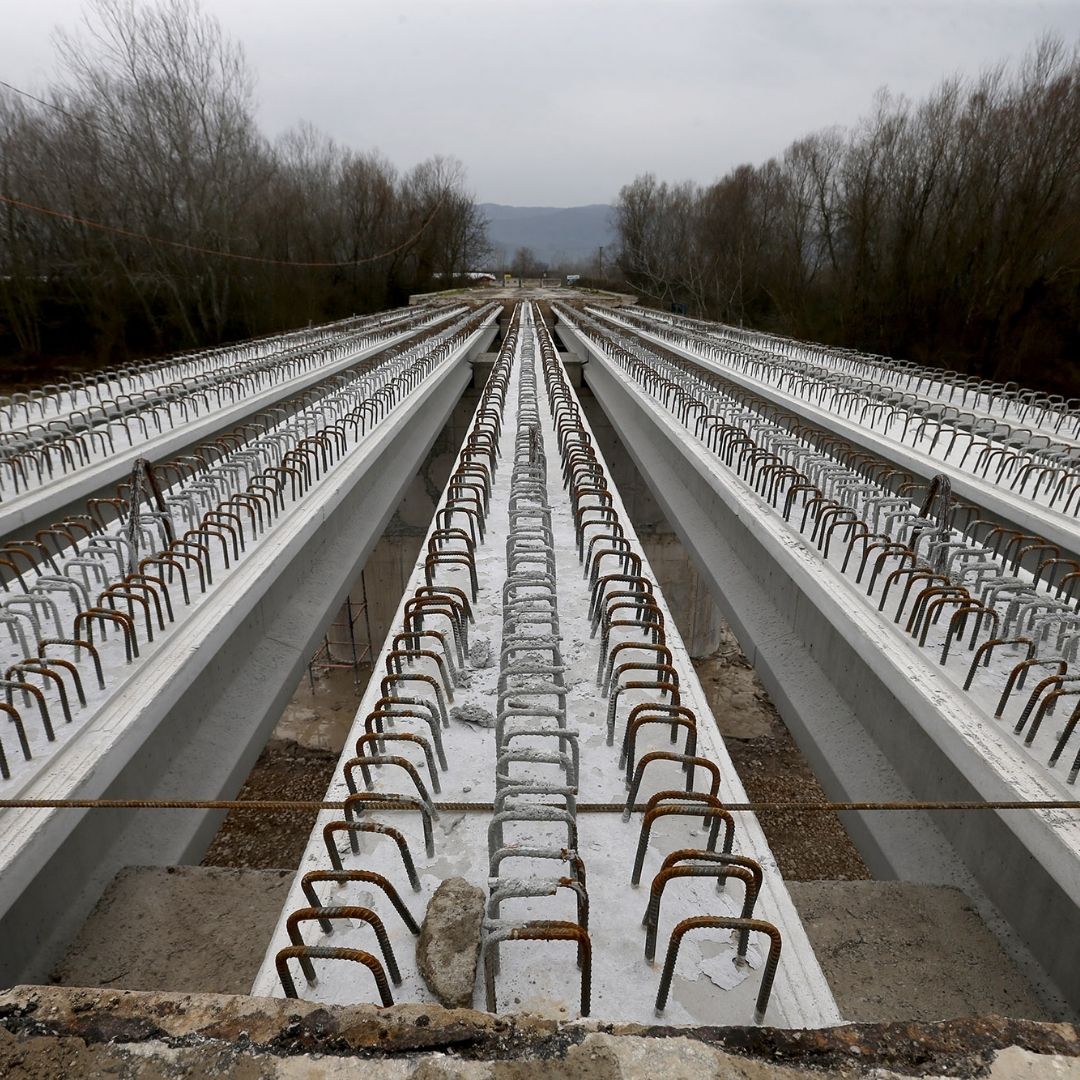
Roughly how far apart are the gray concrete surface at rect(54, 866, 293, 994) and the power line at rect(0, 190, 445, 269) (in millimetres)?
16701

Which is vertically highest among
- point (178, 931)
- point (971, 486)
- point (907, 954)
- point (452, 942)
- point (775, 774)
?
point (971, 486)

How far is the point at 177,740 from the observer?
15.5ft

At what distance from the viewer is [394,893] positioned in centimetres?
249

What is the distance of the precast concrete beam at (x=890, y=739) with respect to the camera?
11.1 feet

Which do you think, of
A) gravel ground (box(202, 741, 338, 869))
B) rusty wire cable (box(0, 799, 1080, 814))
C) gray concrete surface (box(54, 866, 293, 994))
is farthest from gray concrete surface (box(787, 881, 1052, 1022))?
gravel ground (box(202, 741, 338, 869))

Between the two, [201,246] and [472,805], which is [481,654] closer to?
[472,805]

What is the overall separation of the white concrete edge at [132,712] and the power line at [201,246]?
1423 cm

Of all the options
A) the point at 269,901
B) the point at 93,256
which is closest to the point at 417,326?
the point at 93,256

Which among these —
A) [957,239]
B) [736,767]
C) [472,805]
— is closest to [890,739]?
[472,805]

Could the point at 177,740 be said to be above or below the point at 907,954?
above

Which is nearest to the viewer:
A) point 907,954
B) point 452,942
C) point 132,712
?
point 452,942

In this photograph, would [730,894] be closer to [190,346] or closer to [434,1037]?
[434,1037]

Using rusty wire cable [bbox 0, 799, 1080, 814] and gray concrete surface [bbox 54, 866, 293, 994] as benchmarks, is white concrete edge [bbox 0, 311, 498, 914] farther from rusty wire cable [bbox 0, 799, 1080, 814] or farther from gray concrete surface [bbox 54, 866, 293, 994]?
gray concrete surface [bbox 54, 866, 293, 994]

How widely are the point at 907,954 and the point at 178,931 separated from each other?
Result: 148 inches
